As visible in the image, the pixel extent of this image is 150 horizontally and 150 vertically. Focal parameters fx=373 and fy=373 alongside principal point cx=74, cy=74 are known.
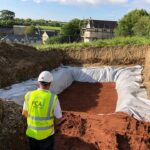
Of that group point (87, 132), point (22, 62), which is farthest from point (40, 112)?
point (22, 62)

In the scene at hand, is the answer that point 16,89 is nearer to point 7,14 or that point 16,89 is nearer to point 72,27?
point 72,27

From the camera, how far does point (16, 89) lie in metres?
16.6

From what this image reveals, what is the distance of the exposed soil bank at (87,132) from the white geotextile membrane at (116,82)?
141 cm

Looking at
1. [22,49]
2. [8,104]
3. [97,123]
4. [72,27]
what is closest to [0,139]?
[8,104]

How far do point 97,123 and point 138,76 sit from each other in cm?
1119

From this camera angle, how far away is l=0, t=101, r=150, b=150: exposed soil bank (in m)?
6.87

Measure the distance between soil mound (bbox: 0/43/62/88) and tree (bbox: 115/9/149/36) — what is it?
1100 inches

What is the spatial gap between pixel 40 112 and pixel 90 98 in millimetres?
13897

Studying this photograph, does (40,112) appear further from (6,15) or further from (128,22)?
(6,15)

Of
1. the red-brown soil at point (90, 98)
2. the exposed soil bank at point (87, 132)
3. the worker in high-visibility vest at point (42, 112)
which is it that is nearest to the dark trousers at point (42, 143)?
the worker in high-visibility vest at point (42, 112)

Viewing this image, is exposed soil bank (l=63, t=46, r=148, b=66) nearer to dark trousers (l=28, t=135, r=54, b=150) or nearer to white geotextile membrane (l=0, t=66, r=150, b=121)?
white geotextile membrane (l=0, t=66, r=150, b=121)

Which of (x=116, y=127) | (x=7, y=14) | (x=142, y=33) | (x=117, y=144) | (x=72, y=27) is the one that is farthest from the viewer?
(x=7, y=14)

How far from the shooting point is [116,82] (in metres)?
22.9

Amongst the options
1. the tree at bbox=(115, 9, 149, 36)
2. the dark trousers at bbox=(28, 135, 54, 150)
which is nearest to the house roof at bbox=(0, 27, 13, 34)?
the tree at bbox=(115, 9, 149, 36)
